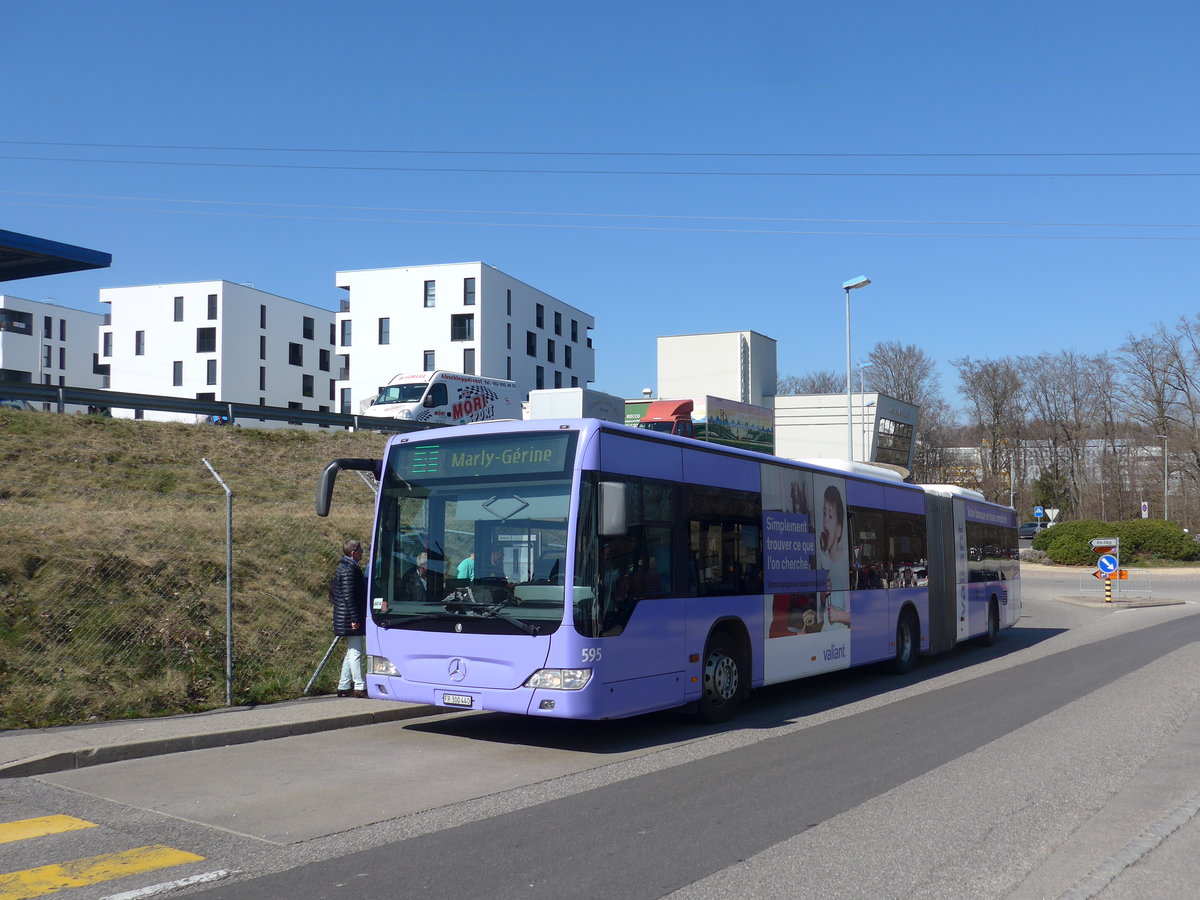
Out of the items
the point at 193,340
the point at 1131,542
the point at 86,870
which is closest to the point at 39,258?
the point at 86,870

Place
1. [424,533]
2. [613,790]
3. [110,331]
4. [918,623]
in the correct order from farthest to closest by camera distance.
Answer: [110,331] < [918,623] < [424,533] < [613,790]

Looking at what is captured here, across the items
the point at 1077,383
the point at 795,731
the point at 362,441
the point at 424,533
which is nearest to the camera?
the point at 424,533

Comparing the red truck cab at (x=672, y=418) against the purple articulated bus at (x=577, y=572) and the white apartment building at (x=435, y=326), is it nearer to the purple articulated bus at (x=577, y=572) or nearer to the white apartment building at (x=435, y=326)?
the purple articulated bus at (x=577, y=572)

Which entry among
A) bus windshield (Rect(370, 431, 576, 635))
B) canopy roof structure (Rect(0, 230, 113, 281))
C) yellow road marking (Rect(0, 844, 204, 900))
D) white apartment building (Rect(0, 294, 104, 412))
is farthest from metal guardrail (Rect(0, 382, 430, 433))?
white apartment building (Rect(0, 294, 104, 412))

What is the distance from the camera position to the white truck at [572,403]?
32531 millimetres

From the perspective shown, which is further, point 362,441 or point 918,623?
point 362,441

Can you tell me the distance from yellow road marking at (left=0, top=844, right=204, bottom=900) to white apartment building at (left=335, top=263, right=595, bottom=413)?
61.1 metres

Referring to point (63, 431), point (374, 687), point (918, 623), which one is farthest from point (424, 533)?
point (63, 431)

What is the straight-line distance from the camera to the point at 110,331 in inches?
2948

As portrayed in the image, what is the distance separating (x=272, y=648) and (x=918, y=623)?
32.5 feet

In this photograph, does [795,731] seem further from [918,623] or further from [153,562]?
[153,562]

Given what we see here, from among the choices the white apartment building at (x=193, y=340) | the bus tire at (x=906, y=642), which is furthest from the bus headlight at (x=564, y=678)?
the white apartment building at (x=193, y=340)

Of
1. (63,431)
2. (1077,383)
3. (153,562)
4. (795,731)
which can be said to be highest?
(1077,383)

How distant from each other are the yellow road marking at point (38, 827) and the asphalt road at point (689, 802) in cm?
24
